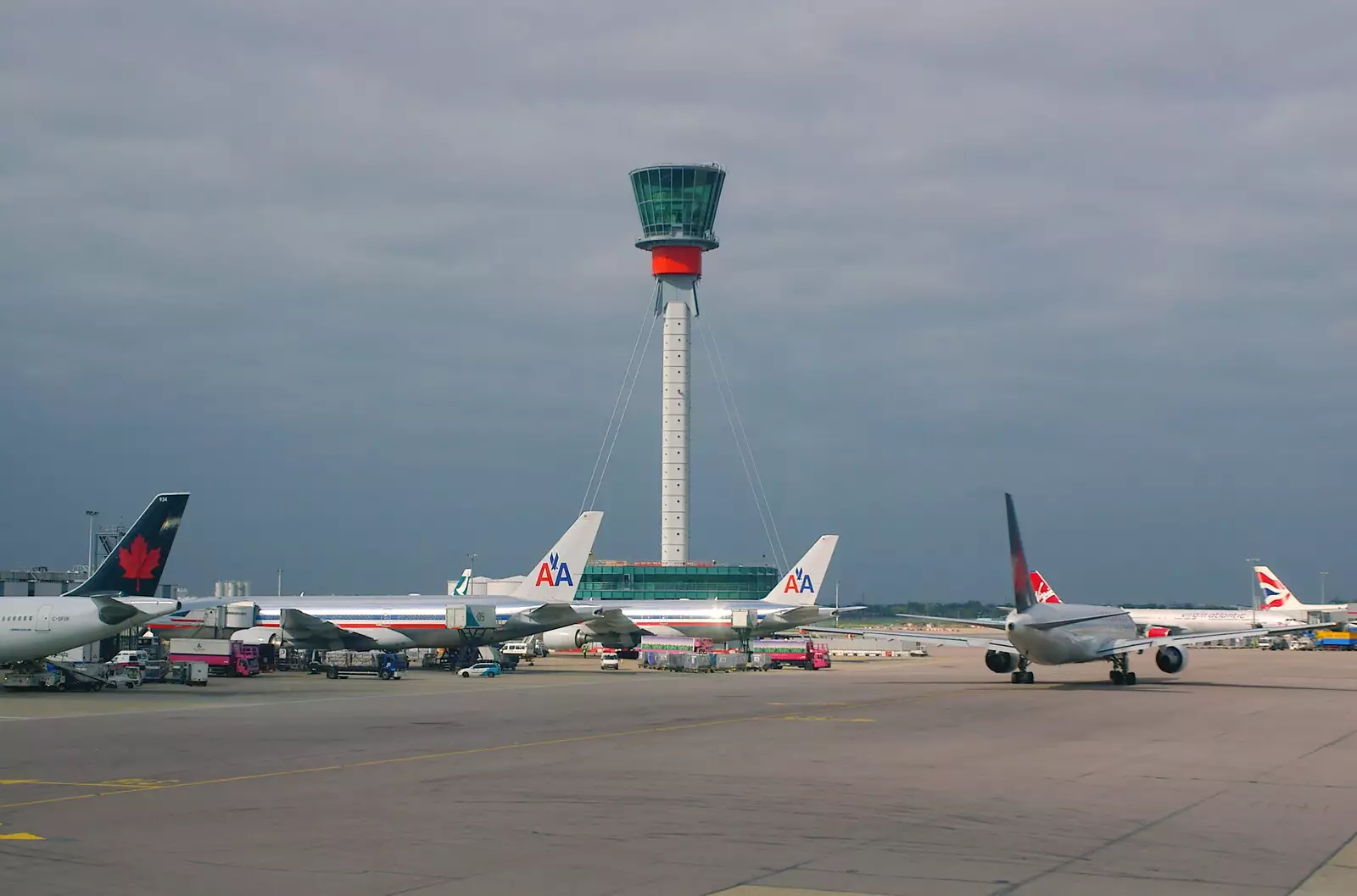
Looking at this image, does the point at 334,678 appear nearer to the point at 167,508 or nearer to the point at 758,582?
the point at 167,508

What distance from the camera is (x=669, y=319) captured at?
16450 centimetres

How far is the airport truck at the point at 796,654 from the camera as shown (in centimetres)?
7831

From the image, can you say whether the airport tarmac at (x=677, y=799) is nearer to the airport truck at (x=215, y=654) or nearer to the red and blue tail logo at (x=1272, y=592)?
the airport truck at (x=215, y=654)

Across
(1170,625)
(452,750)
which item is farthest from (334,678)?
(1170,625)

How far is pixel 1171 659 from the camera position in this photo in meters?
55.8

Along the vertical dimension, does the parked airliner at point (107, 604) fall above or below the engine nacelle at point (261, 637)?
above

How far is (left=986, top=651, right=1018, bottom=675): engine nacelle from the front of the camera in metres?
57.3

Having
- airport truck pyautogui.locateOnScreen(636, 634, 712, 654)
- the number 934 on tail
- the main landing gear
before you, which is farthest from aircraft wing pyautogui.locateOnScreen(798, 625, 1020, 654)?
airport truck pyautogui.locateOnScreen(636, 634, 712, 654)

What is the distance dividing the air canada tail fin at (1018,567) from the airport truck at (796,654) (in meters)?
27.9

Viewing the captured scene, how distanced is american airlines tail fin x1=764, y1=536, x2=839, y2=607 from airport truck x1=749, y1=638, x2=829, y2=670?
9.32 m

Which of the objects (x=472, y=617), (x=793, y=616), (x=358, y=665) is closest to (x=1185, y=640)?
(x=472, y=617)

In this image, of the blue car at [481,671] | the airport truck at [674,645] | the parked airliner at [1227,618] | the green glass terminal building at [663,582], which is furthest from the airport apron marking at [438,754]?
the green glass terminal building at [663,582]

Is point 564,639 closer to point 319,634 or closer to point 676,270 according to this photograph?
point 319,634

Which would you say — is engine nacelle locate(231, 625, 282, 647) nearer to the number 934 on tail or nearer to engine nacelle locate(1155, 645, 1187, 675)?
Answer: the number 934 on tail
